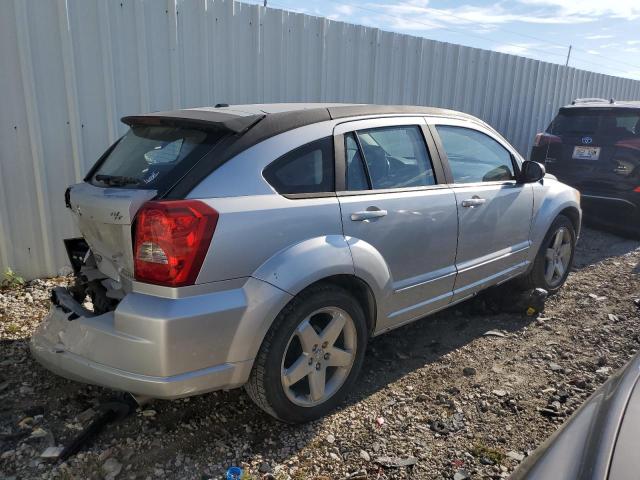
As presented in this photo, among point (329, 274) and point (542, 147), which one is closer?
point (329, 274)

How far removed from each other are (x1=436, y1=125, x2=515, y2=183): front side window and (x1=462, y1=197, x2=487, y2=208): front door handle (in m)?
0.16

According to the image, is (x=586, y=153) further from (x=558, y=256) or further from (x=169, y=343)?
(x=169, y=343)

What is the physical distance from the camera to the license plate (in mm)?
7102

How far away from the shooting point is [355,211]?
2832 millimetres

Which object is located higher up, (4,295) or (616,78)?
(616,78)

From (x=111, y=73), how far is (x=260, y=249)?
314cm

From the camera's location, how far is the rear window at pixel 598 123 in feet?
22.7

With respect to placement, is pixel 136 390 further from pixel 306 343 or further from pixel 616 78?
pixel 616 78

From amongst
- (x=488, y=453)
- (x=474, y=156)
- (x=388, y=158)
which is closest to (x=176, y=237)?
(x=388, y=158)

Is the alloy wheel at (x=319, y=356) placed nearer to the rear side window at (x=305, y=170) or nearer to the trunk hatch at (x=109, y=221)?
the rear side window at (x=305, y=170)

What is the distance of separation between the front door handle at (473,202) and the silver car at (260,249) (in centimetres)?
1

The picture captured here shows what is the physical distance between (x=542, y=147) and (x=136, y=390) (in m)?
7.08

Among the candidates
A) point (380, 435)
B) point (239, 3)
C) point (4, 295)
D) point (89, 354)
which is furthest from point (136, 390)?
point (239, 3)

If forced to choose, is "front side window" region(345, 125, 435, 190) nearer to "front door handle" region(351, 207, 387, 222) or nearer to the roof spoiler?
"front door handle" region(351, 207, 387, 222)
